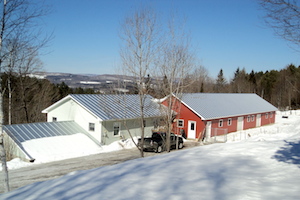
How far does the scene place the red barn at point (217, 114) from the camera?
86.4 ft

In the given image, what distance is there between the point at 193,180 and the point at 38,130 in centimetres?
1630

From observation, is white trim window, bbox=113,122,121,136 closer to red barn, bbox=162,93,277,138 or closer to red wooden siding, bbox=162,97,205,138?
red barn, bbox=162,93,277,138

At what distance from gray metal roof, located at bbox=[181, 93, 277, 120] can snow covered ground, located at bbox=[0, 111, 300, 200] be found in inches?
634

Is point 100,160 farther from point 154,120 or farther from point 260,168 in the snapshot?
point 260,168

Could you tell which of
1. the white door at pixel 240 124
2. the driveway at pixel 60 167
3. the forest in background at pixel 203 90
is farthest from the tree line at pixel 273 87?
the driveway at pixel 60 167

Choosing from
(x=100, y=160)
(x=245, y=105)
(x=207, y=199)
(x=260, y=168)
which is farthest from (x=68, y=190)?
(x=245, y=105)

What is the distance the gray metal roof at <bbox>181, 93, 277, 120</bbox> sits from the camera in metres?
27.3

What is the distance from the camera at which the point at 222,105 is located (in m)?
31.0

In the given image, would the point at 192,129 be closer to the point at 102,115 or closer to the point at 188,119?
the point at 188,119

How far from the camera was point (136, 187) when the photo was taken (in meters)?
5.79

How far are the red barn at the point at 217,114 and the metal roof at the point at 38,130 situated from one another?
8.20 m

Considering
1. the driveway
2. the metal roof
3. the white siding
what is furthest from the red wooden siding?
the metal roof

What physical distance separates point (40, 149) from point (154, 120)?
11.4 meters

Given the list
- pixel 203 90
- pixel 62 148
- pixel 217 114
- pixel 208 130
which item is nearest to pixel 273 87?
pixel 203 90
